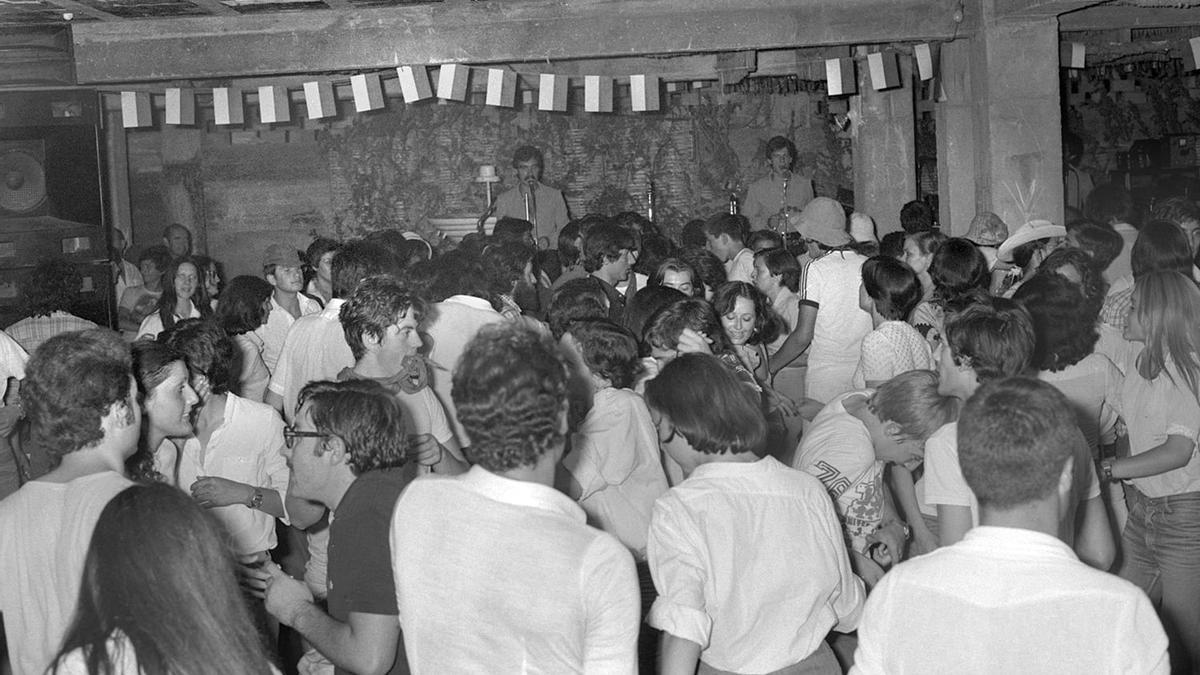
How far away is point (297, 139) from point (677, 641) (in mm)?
9883

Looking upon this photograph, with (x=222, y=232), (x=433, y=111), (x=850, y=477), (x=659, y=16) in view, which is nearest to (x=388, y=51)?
(x=659, y=16)

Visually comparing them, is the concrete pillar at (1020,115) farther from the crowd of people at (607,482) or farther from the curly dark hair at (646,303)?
the curly dark hair at (646,303)

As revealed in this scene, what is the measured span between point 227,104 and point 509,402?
6.62m

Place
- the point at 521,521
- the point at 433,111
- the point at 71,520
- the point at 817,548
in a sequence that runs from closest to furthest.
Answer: the point at 521,521, the point at 71,520, the point at 817,548, the point at 433,111

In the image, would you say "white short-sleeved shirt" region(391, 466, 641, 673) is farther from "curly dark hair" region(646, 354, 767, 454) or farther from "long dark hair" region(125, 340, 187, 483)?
"long dark hair" region(125, 340, 187, 483)

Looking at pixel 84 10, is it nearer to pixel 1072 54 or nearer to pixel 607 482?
pixel 607 482

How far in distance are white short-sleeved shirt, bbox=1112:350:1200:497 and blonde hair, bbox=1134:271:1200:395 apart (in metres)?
0.02

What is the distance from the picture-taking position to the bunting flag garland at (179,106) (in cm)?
834

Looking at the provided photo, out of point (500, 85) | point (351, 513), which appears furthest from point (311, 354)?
point (500, 85)

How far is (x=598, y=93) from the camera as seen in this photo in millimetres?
8641

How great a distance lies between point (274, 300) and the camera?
5.53 metres

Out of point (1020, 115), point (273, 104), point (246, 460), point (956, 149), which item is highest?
point (273, 104)

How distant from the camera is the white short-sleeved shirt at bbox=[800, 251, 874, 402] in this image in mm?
5461

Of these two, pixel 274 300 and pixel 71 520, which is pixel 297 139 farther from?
pixel 71 520
